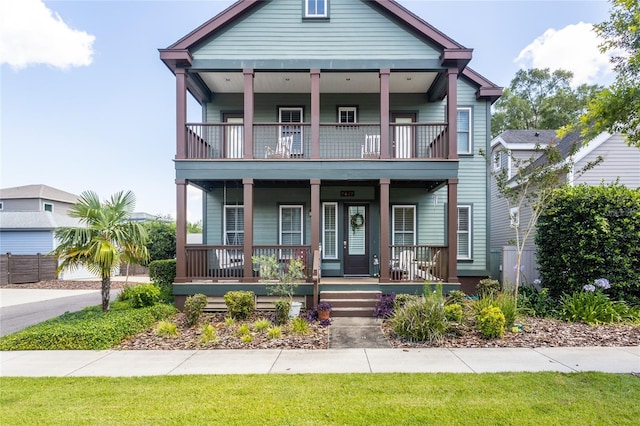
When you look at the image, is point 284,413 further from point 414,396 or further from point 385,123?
point 385,123

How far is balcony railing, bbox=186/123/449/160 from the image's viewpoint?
9.70m

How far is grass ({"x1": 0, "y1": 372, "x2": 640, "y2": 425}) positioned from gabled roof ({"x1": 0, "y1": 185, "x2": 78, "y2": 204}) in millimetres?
26488

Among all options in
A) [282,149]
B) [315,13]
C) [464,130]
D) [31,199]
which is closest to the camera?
[315,13]

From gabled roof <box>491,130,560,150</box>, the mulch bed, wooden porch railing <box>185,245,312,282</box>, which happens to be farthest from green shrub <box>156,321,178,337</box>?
gabled roof <box>491,130,560,150</box>

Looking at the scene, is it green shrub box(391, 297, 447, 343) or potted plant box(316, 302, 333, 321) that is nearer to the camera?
green shrub box(391, 297, 447, 343)

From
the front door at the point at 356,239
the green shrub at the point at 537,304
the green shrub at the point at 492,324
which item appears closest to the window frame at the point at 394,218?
the front door at the point at 356,239

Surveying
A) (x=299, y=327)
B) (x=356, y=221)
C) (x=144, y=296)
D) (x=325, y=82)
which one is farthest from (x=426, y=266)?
(x=144, y=296)

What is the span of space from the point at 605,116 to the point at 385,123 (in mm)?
5400

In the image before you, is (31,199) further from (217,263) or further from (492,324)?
(492,324)

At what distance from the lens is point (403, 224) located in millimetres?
11781

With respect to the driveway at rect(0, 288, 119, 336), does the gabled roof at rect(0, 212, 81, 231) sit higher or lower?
higher

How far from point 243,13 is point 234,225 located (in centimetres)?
653

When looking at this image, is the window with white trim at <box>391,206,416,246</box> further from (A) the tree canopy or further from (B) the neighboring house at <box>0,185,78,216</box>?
(B) the neighboring house at <box>0,185,78,216</box>

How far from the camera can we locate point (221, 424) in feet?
11.6
